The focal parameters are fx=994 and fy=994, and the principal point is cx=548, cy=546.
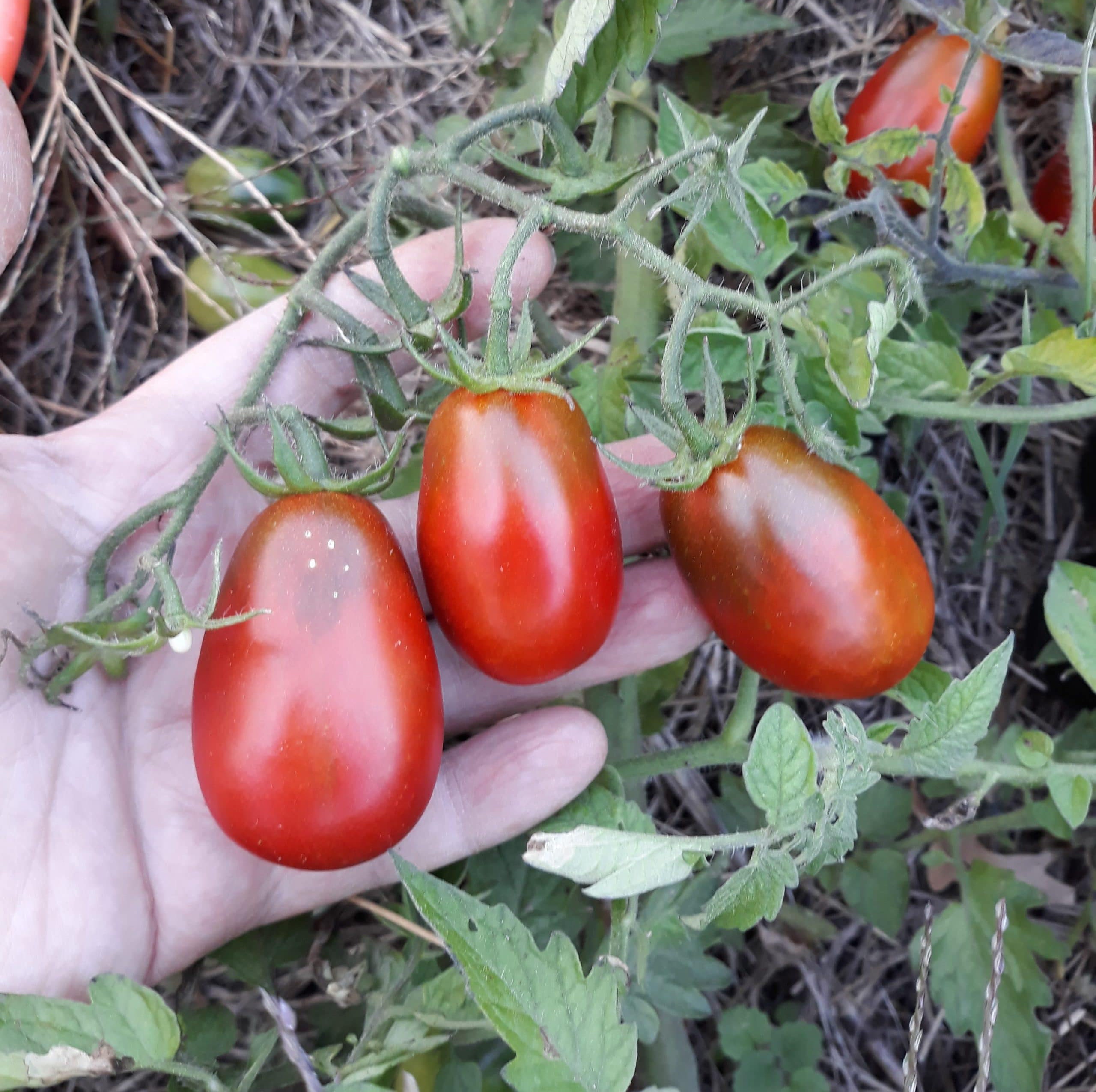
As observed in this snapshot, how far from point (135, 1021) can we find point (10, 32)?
1.32 meters

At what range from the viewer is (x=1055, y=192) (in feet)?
5.23

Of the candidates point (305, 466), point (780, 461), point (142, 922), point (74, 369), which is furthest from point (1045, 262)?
point (74, 369)

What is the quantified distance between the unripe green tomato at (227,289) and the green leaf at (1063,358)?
3.71 feet

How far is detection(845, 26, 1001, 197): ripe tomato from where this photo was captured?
1.50 m

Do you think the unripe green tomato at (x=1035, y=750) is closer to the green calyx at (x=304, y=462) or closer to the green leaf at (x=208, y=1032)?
the green calyx at (x=304, y=462)

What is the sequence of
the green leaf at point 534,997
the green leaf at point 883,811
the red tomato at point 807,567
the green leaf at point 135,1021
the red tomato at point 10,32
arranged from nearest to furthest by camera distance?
the green leaf at point 534,997
the green leaf at point 135,1021
the red tomato at point 807,567
the red tomato at point 10,32
the green leaf at point 883,811

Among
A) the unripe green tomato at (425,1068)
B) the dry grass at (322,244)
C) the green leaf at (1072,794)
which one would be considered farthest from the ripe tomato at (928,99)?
the unripe green tomato at (425,1068)

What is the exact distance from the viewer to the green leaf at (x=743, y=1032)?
145cm

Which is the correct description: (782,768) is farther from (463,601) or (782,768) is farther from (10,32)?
(10,32)

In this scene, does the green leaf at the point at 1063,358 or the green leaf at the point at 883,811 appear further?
the green leaf at the point at 883,811

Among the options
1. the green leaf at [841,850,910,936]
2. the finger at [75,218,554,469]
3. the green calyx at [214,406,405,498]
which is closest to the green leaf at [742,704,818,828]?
the green calyx at [214,406,405,498]

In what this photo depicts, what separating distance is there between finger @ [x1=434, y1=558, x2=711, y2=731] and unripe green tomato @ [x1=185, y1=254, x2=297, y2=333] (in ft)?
2.36

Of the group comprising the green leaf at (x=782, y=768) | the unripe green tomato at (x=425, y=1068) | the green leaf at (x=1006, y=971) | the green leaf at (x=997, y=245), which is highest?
the green leaf at (x=997, y=245)

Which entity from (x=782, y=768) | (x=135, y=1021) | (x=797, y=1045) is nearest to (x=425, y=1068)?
(x=135, y=1021)
